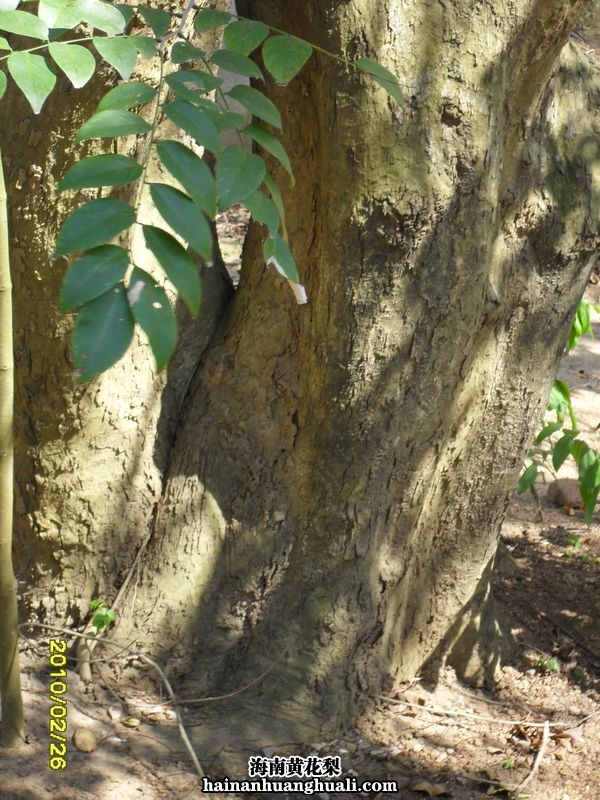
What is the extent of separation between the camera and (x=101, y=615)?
Answer: 2.77m

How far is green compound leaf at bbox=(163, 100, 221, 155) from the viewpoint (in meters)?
1.26

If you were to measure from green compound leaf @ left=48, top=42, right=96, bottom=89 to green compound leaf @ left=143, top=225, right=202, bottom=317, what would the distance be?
34 centimetres

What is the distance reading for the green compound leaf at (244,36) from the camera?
58.4 inches

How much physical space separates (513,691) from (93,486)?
170cm

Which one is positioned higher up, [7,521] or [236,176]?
[236,176]

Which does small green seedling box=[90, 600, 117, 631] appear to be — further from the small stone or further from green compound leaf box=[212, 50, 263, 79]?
green compound leaf box=[212, 50, 263, 79]

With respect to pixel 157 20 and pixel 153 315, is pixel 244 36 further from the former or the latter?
pixel 153 315

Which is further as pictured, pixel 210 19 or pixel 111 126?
pixel 210 19

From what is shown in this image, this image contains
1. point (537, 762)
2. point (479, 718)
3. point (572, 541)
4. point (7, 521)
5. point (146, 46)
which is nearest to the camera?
point (146, 46)

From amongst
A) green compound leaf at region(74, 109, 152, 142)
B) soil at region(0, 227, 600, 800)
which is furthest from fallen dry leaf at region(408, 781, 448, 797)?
green compound leaf at region(74, 109, 152, 142)

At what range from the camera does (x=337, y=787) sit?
105 inches

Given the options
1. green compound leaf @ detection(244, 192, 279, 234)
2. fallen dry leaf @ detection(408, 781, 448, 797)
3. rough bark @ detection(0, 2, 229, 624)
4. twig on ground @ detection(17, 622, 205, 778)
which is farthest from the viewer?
fallen dry leaf @ detection(408, 781, 448, 797)

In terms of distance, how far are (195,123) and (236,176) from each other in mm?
91

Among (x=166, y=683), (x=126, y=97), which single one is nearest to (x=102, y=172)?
(x=126, y=97)
